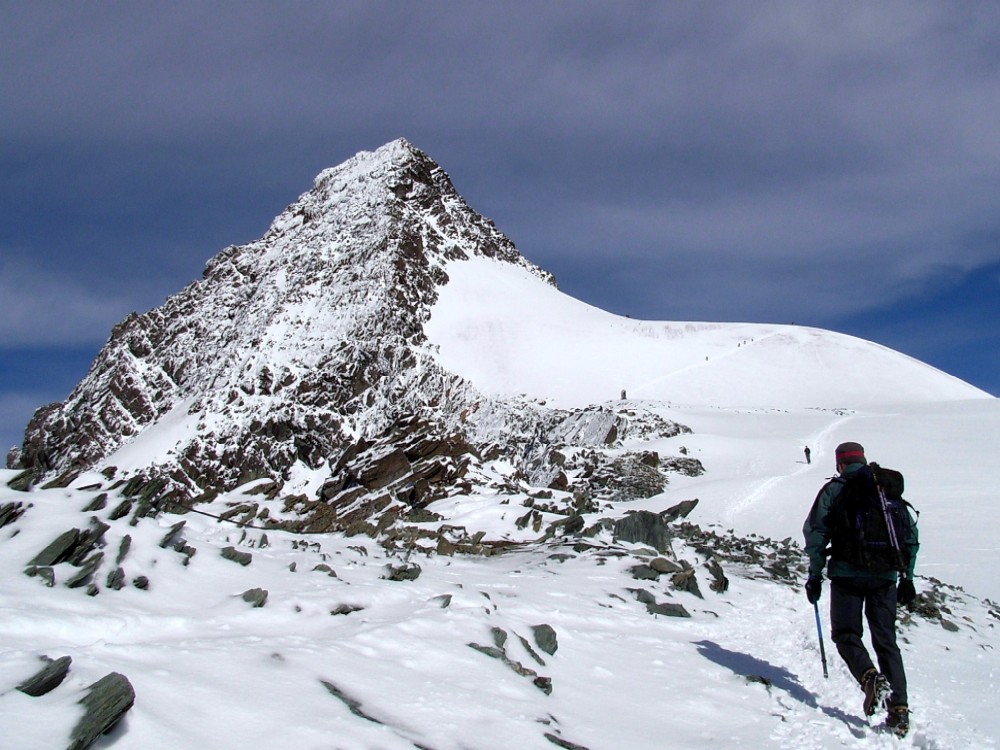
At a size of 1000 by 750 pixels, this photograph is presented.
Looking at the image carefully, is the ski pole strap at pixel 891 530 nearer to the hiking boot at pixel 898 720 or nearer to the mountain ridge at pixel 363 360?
the hiking boot at pixel 898 720

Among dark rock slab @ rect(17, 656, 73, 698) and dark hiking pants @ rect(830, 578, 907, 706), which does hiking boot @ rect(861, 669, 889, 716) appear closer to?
dark hiking pants @ rect(830, 578, 907, 706)

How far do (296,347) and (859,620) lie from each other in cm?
5381

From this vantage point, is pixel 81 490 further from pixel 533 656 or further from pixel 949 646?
pixel 949 646

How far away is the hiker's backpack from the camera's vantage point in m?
6.23

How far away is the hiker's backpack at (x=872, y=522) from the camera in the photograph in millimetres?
6227

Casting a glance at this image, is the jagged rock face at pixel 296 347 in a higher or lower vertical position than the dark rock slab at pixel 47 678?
higher

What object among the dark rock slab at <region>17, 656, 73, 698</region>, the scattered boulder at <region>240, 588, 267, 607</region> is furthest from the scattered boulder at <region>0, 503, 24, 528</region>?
the dark rock slab at <region>17, 656, 73, 698</region>

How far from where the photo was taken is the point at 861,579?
20.8ft

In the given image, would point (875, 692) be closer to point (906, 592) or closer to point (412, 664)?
point (906, 592)

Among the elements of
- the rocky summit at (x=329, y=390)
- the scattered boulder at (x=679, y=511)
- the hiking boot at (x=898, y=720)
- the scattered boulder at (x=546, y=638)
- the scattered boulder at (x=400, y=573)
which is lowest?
the hiking boot at (x=898, y=720)

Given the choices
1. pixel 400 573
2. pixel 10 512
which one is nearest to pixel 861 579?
pixel 400 573

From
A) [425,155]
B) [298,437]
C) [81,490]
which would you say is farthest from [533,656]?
[425,155]

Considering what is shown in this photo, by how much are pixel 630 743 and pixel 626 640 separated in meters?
2.80

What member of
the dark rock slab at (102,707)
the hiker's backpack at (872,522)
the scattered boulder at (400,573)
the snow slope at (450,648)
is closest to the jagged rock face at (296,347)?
the snow slope at (450,648)
